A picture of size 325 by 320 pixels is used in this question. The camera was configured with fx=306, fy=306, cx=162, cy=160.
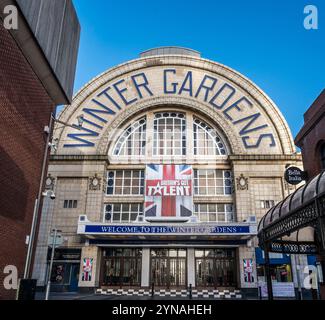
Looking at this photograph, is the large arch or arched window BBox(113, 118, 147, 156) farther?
arched window BBox(113, 118, 147, 156)

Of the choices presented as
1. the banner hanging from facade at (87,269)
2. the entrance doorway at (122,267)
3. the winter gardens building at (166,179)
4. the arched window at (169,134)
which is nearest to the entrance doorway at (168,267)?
the winter gardens building at (166,179)

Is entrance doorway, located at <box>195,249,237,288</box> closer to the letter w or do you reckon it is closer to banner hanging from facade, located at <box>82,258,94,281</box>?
banner hanging from facade, located at <box>82,258,94,281</box>

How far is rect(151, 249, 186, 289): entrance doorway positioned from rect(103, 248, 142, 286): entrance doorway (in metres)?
1.61

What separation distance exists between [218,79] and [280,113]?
27.4 feet

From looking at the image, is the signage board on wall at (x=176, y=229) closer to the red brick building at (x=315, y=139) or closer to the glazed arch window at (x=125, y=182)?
the glazed arch window at (x=125, y=182)

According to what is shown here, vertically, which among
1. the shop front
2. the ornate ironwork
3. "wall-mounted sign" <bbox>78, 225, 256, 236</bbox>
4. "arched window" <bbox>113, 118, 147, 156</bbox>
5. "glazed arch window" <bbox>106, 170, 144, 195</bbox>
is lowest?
the shop front

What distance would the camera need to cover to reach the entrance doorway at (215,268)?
99.0ft

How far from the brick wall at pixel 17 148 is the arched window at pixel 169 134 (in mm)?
17513

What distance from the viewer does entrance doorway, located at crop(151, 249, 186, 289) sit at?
30328 mm

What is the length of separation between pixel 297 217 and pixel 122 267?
77.9 ft

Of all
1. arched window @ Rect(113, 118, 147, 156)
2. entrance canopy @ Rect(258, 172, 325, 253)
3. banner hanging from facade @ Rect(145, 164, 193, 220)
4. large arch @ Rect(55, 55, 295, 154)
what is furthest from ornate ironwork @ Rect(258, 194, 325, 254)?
arched window @ Rect(113, 118, 147, 156)

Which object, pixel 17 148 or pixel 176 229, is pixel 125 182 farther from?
pixel 17 148

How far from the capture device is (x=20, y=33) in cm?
1581
